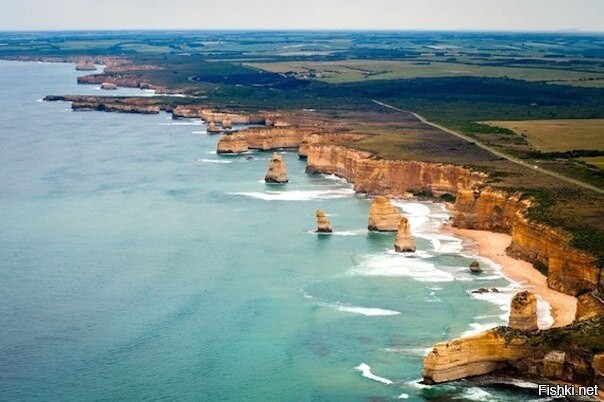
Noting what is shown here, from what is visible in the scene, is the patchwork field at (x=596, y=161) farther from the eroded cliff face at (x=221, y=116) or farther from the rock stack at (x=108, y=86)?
the rock stack at (x=108, y=86)

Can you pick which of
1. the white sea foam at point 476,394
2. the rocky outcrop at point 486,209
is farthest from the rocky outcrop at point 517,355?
the rocky outcrop at point 486,209

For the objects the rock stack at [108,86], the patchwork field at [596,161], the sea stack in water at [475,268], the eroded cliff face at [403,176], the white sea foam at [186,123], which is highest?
the patchwork field at [596,161]

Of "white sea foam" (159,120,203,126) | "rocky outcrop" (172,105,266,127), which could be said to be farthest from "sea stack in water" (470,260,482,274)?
"white sea foam" (159,120,203,126)

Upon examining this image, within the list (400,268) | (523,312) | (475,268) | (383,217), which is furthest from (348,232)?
(523,312)

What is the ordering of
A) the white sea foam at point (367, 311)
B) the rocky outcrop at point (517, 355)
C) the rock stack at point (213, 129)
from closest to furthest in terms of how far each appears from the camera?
1. the rocky outcrop at point (517, 355)
2. the white sea foam at point (367, 311)
3. the rock stack at point (213, 129)

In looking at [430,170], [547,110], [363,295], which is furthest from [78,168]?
[547,110]
